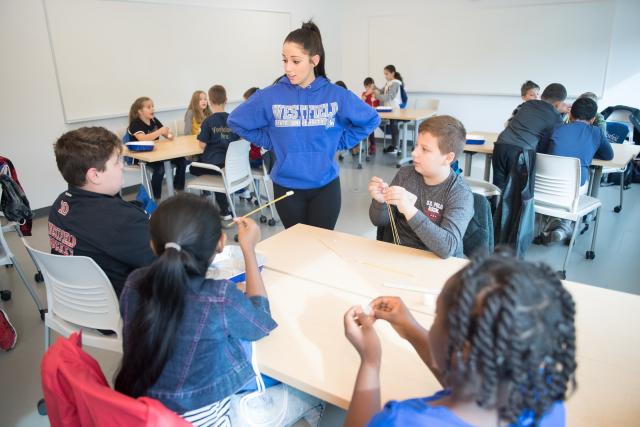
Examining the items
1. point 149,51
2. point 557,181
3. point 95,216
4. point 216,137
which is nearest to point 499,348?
point 95,216

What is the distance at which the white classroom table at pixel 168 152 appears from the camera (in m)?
3.66

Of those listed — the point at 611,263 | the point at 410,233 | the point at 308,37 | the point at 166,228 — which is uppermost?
the point at 308,37

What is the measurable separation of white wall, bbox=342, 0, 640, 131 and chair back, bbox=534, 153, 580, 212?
3.85 m

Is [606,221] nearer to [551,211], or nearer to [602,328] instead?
[551,211]

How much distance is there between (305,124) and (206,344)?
4.38 feet

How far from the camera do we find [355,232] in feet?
12.7

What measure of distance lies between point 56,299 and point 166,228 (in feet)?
3.26

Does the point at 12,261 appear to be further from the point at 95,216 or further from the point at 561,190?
the point at 561,190

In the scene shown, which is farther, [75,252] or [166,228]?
[75,252]

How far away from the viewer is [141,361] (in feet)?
3.18

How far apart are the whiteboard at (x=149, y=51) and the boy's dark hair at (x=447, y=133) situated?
13.2 ft

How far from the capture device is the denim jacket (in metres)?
1.00

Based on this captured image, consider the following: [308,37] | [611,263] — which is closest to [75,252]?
[308,37]

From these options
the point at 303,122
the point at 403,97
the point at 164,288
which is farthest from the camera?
the point at 403,97
